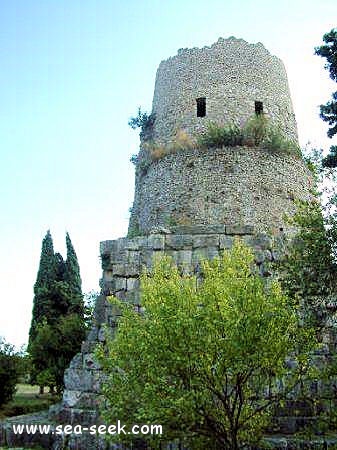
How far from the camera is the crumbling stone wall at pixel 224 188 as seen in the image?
13.6 metres

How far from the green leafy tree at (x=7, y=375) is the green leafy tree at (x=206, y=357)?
27.8 ft

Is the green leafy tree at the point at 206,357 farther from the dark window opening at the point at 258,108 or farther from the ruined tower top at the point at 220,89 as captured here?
the dark window opening at the point at 258,108

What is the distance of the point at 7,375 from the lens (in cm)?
1326

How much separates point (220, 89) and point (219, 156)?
2.45m

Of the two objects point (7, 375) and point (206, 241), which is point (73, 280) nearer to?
point (7, 375)

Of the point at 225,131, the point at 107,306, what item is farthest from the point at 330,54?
the point at 225,131

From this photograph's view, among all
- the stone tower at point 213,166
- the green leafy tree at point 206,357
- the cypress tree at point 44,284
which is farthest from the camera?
the cypress tree at point 44,284

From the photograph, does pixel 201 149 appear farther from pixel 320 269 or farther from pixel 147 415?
pixel 147 415

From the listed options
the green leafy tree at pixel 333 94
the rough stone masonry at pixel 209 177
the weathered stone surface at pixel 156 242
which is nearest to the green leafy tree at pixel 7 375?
the rough stone masonry at pixel 209 177

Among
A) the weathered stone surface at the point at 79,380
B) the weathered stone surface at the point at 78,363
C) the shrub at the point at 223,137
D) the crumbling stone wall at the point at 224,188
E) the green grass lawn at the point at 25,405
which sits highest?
the shrub at the point at 223,137

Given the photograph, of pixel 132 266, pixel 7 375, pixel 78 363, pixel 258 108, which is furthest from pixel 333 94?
pixel 7 375

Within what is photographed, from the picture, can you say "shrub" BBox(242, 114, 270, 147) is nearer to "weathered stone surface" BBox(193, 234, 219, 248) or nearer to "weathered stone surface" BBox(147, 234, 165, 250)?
"weathered stone surface" BBox(193, 234, 219, 248)

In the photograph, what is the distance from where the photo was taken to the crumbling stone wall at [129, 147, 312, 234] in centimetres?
1365

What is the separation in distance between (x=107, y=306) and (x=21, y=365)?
6.16 m
